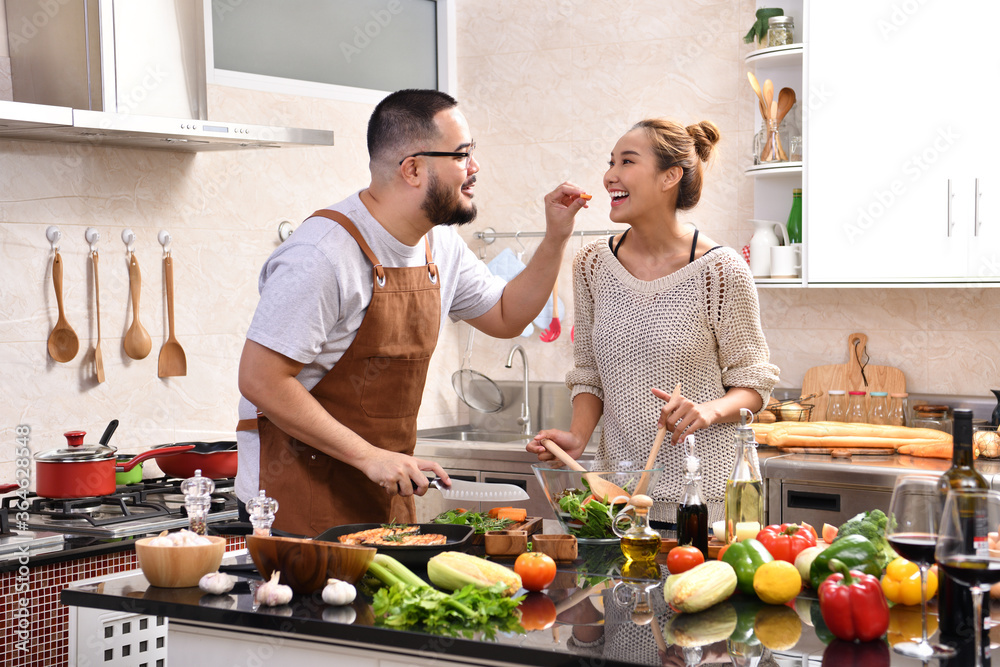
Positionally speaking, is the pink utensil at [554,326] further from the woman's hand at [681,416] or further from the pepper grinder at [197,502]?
the pepper grinder at [197,502]

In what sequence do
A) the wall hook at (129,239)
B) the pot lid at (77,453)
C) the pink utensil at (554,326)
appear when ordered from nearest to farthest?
the pot lid at (77,453), the wall hook at (129,239), the pink utensil at (554,326)

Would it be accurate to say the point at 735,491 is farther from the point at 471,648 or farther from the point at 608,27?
the point at 608,27

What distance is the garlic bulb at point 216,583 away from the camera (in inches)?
62.6

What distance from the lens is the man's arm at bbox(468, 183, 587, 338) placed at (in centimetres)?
228

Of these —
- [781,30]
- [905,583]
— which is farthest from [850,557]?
[781,30]

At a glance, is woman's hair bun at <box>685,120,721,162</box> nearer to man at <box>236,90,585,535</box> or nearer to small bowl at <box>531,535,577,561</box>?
man at <box>236,90,585,535</box>

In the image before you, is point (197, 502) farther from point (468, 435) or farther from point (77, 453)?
point (468, 435)

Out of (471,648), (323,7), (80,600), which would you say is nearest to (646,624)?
(471,648)

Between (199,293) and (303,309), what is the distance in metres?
1.60

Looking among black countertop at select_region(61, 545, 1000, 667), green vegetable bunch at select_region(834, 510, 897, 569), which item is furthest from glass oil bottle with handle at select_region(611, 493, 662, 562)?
green vegetable bunch at select_region(834, 510, 897, 569)

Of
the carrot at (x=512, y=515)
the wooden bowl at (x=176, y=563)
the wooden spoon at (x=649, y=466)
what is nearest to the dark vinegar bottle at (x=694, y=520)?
the wooden spoon at (x=649, y=466)

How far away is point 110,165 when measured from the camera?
3207 mm

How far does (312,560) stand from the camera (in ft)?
5.09

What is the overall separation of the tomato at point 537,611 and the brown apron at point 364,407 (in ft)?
2.28
